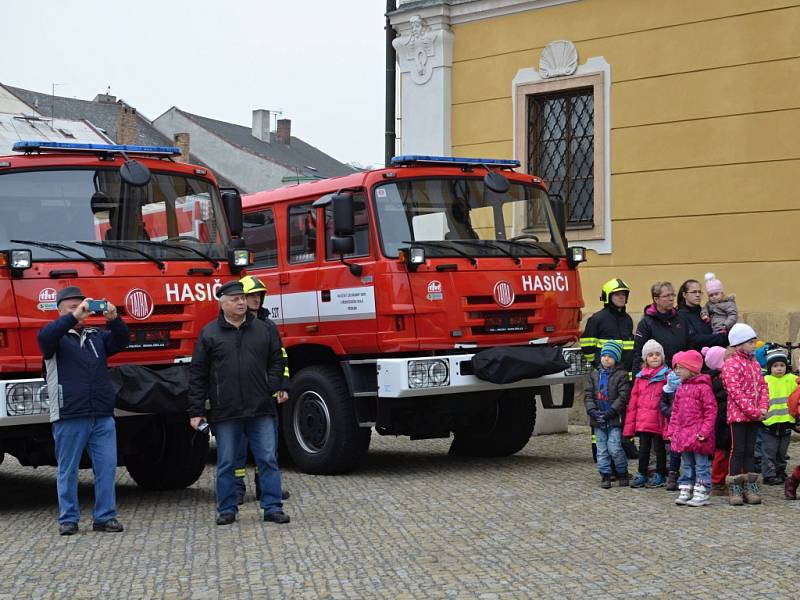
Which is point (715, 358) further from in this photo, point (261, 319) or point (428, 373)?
point (261, 319)

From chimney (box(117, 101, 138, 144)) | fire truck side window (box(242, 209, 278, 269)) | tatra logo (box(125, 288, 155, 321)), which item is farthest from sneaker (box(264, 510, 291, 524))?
chimney (box(117, 101, 138, 144))

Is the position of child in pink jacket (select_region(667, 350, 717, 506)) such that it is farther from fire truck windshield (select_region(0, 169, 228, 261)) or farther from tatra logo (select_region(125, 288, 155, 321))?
tatra logo (select_region(125, 288, 155, 321))

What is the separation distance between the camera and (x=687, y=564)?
23.6ft

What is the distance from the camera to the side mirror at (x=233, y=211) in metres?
10.8

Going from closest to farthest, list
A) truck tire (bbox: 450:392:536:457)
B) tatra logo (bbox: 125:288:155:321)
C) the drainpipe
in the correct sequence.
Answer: tatra logo (bbox: 125:288:155:321), truck tire (bbox: 450:392:536:457), the drainpipe

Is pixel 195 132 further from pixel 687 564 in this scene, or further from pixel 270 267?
pixel 687 564

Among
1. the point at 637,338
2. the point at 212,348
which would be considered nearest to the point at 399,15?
the point at 637,338

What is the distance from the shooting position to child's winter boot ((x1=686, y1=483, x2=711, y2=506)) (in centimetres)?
930

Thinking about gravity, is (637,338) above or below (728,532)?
above

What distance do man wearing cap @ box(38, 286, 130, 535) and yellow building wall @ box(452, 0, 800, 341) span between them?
7.89m

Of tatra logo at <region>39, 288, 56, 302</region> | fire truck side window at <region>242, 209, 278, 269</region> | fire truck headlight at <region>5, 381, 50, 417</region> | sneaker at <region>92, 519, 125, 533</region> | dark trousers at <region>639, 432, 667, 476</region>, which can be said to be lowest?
sneaker at <region>92, 519, 125, 533</region>

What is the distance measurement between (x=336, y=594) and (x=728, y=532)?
2841mm

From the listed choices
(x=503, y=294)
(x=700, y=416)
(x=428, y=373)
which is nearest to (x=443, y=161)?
(x=503, y=294)

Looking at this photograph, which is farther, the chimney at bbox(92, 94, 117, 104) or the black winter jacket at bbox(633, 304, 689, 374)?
the chimney at bbox(92, 94, 117, 104)
